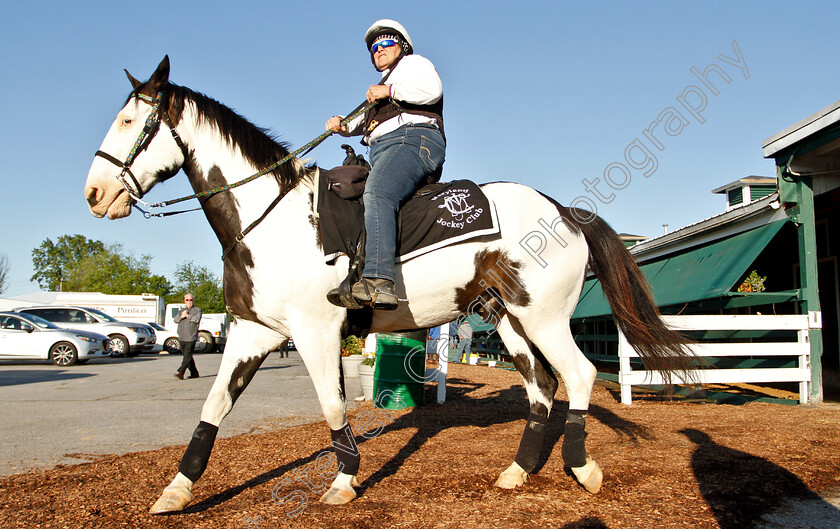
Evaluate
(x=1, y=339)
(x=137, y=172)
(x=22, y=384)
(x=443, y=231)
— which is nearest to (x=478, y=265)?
(x=443, y=231)

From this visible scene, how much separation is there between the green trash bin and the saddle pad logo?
4.31m

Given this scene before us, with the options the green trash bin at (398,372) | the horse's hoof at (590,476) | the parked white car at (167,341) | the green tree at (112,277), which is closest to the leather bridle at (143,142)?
the horse's hoof at (590,476)

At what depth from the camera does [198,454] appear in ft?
11.8

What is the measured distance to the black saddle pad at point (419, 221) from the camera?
146 inches

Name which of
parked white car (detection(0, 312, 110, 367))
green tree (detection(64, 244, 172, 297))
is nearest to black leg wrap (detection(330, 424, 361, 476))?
parked white car (detection(0, 312, 110, 367))

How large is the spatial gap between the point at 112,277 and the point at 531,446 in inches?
2877

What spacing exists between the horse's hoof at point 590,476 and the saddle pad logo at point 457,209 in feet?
6.02

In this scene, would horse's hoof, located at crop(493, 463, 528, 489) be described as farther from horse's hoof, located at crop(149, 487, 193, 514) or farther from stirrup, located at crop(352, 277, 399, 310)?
horse's hoof, located at crop(149, 487, 193, 514)

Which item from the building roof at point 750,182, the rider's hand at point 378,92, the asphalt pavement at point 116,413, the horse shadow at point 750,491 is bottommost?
the asphalt pavement at point 116,413

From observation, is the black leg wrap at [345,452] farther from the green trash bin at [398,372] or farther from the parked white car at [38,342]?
the parked white car at [38,342]

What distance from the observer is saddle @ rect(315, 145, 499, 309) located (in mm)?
3693

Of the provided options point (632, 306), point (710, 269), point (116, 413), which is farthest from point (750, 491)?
point (116, 413)

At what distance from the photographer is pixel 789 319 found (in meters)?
8.27

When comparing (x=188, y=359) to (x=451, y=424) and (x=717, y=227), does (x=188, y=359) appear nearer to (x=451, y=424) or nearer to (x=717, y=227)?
(x=451, y=424)
